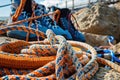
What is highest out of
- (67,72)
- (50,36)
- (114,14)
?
A: (50,36)

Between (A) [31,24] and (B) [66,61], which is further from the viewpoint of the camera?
(A) [31,24]

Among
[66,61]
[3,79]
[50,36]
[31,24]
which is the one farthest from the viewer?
[31,24]

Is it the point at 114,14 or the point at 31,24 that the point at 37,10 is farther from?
the point at 114,14

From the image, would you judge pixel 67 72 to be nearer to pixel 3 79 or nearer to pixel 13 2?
pixel 3 79

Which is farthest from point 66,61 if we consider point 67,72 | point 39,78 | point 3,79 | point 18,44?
point 18,44

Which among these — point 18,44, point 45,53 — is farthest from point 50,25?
point 45,53

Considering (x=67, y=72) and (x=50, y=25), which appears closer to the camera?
(x=67, y=72)

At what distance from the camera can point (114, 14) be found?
10125 mm

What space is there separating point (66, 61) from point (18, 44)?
0.63 meters

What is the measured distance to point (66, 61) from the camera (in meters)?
1.75

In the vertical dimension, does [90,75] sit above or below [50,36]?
below

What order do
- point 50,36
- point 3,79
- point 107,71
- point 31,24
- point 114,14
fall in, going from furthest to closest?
point 114,14 < point 31,24 < point 107,71 < point 50,36 < point 3,79

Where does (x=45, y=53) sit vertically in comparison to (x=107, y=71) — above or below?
above

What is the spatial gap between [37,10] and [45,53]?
2.89 meters
